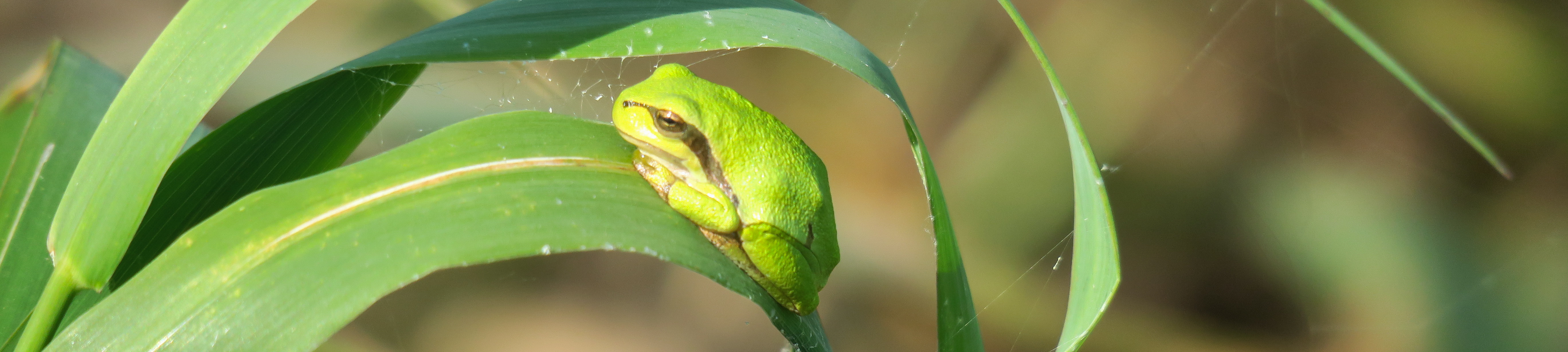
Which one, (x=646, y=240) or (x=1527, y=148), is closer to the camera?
(x=646, y=240)

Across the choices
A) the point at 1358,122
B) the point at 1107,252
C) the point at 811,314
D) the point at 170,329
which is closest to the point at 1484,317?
the point at 1358,122

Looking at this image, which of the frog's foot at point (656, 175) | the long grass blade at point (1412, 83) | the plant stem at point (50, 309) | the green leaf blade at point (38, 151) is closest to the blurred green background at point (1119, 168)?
the long grass blade at point (1412, 83)

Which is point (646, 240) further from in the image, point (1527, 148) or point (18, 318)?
point (1527, 148)

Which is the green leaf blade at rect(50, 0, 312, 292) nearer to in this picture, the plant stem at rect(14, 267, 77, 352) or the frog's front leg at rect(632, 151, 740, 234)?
the plant stem at rect(14, 267, 77, 352)

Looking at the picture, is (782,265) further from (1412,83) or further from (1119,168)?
(1119,168)

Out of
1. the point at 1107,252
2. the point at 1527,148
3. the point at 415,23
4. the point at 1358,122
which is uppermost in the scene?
the point at 1527,148

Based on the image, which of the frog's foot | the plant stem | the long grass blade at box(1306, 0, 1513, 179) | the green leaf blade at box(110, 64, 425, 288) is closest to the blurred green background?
the long grass blade at box(1306, 0, 1513, 179)
